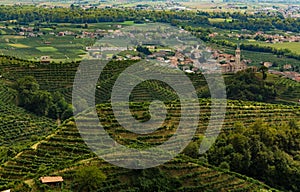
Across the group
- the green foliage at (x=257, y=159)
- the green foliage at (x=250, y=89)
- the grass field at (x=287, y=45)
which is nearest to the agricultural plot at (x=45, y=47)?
the green foliage at (x=250, y=89)

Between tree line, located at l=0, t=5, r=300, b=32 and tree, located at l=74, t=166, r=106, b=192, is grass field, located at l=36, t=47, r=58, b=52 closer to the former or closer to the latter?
tree line, located at l=0, t=5, r=300, b=32

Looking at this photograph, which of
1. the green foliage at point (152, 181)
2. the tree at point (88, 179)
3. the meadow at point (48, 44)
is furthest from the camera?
the meadow at point (48, 44)

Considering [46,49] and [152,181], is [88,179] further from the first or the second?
[46,49]

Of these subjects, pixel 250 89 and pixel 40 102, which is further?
pixel 250 89

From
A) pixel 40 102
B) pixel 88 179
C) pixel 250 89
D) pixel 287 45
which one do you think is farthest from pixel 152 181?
pixel 287 45

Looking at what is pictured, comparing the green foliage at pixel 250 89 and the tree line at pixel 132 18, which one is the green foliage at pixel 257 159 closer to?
the green foliage at pixel 250 89

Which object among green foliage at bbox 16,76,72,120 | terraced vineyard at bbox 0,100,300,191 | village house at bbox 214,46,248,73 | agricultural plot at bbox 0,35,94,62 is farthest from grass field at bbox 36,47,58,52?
terraced vineyard at bbox 0,100,300,191

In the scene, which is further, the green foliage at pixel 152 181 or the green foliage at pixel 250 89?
the green foliage at pixel 250 89

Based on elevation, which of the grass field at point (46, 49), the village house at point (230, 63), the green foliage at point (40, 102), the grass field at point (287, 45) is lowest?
the grass field at point (287, 45)
